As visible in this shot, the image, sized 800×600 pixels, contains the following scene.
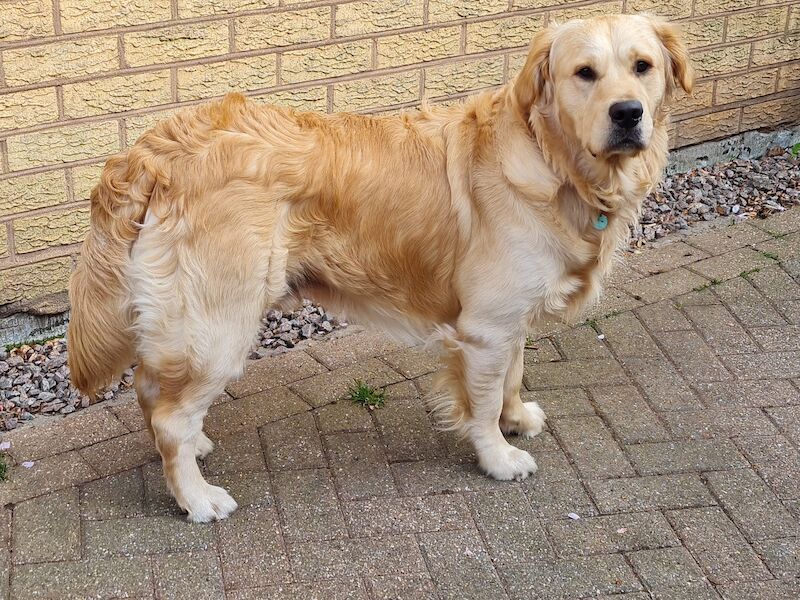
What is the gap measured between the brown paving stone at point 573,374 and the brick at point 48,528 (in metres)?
1.93

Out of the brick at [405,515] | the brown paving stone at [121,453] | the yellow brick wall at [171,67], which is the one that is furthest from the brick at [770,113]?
the brown paving stone at [121,453]

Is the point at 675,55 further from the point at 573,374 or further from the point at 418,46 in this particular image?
the point at 418,46

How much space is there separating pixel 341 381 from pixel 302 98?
1.57 metres

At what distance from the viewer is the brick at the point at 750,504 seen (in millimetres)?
3429

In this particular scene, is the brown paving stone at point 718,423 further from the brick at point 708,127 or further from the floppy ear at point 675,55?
the brick at point 708,127

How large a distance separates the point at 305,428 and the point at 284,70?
1.89 m

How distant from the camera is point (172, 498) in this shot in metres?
3.56

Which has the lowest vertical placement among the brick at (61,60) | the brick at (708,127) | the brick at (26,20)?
the brick at (708,127)

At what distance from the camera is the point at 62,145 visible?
443 cm

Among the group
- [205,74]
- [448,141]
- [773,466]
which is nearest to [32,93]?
[205,74]

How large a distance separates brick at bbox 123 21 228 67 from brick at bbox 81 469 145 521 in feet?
6.26

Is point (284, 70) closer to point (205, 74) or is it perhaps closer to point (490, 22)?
point (205, 74)

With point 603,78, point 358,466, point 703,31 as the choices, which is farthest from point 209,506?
point 703,31

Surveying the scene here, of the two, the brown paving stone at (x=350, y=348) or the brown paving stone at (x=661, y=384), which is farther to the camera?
the brown paving stone at (x=350, y=348)
